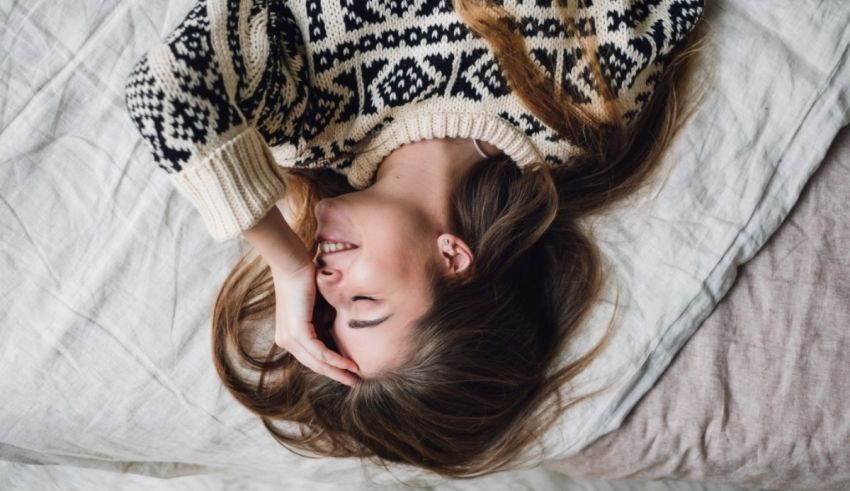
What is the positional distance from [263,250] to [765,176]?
0.63m

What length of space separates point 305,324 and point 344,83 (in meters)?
0.28

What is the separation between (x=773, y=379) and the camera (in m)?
0.97

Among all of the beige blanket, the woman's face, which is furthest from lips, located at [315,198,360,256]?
the beige blanket

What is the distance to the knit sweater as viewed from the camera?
2.49ft

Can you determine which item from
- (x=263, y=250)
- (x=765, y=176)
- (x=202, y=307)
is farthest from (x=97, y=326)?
(x=765, y=176)

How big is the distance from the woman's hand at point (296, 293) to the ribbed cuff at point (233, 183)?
0.04 m

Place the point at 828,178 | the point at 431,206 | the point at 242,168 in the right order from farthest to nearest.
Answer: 1. the point at 828,178
2. the point at 431,206
3. the point at 242,168

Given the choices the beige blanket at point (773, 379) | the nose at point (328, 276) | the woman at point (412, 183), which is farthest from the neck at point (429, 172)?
the beige blanket at point (773, 379)

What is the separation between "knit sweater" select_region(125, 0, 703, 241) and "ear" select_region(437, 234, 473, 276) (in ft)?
0.45

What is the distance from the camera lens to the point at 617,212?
102 centimetres

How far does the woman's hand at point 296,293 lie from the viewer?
0.84 meters

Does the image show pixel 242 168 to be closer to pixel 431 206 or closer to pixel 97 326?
pixel 431 206

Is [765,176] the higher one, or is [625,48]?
[625,48]

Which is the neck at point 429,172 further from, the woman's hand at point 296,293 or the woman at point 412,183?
the woman's hand at point 296,293
